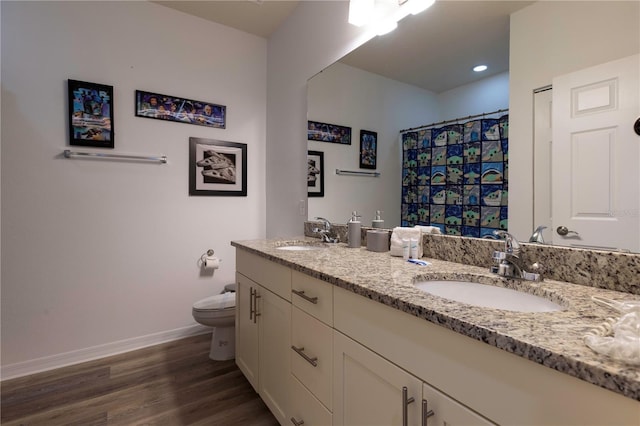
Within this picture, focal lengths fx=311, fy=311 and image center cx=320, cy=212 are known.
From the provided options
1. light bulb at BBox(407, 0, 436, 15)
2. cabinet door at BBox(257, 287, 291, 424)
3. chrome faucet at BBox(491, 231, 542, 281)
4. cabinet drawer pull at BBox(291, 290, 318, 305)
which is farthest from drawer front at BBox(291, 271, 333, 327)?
light bulb at BBox(407, 0, 436, 15)

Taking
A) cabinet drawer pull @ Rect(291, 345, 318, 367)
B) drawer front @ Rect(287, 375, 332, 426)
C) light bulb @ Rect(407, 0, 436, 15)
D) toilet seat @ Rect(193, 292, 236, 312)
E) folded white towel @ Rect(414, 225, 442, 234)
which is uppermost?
light bulb @ Rect(407, 0, 436, 15)

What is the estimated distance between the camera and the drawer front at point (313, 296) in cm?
108

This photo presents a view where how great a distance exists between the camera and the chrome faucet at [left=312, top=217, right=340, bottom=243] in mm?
1990

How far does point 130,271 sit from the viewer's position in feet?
7.62

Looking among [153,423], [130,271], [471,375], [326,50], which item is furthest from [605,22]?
[130,271]

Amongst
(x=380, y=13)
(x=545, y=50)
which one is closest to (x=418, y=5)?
(x=380, y=13)

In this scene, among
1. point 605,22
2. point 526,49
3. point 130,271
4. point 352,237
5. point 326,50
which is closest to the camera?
point 605,22

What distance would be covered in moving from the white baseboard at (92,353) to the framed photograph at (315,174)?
151 cm

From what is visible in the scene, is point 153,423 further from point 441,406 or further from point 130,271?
point 441,406

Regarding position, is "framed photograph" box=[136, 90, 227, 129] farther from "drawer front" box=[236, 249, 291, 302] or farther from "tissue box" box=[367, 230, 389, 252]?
"tissue box" box=[367, 230, 389, 252]

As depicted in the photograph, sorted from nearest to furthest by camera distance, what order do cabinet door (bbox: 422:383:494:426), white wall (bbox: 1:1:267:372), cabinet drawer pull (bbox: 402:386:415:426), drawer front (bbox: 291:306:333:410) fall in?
cabinet door (bbox: 422:383:494:426), cabinet drawer pull (bbox: 402:386:415:426), drawer front (bbox: 291:306:333:410), white wall (bbox: 1:1:267:372)

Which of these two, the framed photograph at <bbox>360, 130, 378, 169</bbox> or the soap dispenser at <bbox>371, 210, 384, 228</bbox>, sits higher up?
the framed photograph at <bbox>360, 130, 378, 169</bbox>

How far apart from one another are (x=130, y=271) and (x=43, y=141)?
3.35 feet

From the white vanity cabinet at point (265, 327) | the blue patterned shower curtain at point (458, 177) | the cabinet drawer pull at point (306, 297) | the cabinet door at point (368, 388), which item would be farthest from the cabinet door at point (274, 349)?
the blue patterned shower curtain at point (458, 177)
